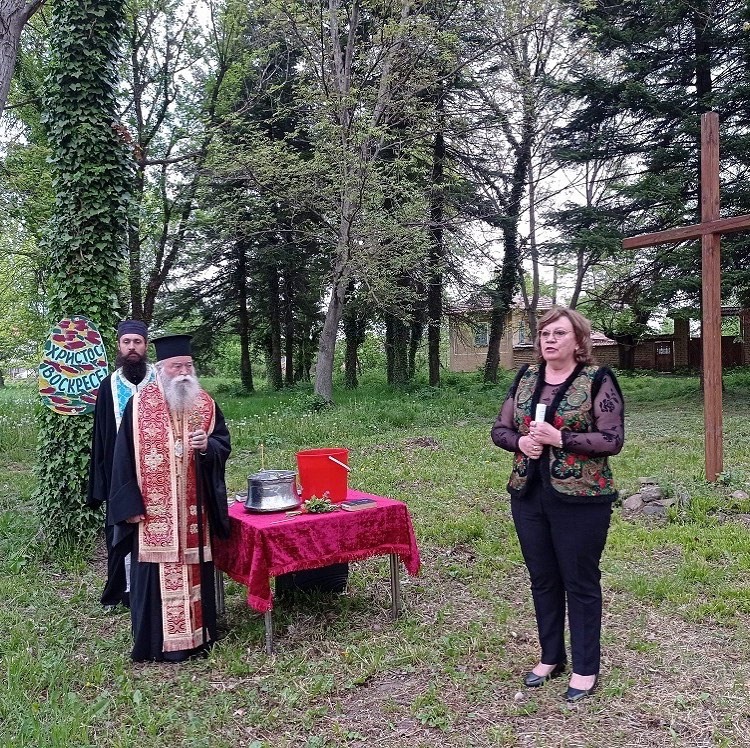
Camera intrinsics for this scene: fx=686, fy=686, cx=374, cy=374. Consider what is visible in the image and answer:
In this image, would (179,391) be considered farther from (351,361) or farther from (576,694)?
(351,361)

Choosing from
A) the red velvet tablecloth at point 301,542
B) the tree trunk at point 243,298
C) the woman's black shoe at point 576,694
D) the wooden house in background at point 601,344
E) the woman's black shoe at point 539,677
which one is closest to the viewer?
the woman's black shoe at point 576,694

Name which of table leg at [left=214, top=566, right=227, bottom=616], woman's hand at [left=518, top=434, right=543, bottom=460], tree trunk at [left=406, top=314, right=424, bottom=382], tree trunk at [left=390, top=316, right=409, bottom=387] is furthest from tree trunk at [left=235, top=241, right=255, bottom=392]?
woman's hand at [left=518, top=434, right=543, bottom=460]

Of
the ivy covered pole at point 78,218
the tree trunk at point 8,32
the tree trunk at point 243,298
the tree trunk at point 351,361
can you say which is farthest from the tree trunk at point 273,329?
the tree trunk at point 8,32

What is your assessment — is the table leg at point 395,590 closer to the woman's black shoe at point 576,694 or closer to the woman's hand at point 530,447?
the woman's black shoe at point 576,694

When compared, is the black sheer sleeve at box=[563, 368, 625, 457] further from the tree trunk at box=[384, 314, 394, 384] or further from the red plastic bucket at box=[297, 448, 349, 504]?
the tree trunk at box=[384, 314, 394, 384]

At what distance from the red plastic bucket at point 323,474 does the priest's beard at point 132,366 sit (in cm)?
158

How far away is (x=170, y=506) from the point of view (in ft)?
14.0

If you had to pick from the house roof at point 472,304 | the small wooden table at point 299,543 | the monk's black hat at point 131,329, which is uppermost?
the house roof at point 472,304

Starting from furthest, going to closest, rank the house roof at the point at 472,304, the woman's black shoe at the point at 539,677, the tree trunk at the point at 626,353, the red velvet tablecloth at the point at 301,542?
1. the tree trunk at the point at 626,353
2. the house roof at the point at 472,304
3. the red velvet tablecloth at the point at 301,542
4. the woman's black shoe at the point at 539,677

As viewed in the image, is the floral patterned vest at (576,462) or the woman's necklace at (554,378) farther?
the woman's necklace at (554,378)

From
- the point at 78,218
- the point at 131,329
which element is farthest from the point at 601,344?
the point at 131,329

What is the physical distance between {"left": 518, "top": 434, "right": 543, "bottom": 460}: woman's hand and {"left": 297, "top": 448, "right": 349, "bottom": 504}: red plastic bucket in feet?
4.71

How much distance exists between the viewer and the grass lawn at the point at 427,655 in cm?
344

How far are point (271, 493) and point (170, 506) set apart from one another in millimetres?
636
